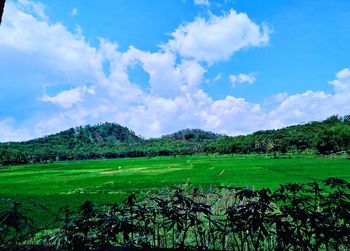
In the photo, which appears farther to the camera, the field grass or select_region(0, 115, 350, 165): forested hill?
select_region(0, 115, 350, 165): forested hill

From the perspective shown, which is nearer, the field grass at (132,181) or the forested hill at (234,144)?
the field grass at (132,181)

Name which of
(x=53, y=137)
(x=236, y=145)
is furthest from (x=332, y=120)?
(x=53, y=137)

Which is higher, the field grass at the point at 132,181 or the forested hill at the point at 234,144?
the forested hill at the point at 234,144

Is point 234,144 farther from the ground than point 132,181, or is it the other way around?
point 234,144

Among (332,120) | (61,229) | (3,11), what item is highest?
(332,120)

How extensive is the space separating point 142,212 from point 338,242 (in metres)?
1.29

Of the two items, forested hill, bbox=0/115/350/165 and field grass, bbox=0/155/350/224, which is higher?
forested hill, bbox=0/115/350/165

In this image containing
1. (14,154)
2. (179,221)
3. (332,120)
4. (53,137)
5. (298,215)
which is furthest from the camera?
(53,137)

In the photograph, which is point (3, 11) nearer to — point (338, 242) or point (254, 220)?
point (254, 220)

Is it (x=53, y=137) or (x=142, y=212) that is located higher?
(x=53, y=137)

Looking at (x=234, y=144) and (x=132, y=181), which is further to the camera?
(x=234, y=144)

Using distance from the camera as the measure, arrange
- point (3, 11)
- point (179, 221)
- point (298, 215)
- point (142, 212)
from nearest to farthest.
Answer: point (3, 11)
point (179, 221)
point (298, 215)
point (142, 212)

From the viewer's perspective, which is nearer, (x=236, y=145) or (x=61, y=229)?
(x=61, y=229)

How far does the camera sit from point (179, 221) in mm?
2033
